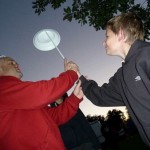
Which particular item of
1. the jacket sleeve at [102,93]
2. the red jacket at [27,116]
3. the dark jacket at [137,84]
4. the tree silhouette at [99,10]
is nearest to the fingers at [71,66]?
the jacket sleeve at [102,93]

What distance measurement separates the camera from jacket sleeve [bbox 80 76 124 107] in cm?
426

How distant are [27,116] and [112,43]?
1.53 meters

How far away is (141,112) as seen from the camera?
11.5 feet

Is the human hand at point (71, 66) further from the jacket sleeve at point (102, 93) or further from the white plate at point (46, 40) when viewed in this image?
the white plate at point (46, 40)

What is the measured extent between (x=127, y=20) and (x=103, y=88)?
1041 millimetres

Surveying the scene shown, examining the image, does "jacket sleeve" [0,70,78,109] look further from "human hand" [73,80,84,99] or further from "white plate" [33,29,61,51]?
"white plate" [33,29,61,51]

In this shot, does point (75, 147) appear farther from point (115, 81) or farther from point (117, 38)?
point (117, 38)

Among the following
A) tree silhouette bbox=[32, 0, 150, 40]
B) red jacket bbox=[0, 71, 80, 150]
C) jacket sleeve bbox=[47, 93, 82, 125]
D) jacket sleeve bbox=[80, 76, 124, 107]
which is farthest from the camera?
tree silhouette bbox=[32, 0, 150, 40]

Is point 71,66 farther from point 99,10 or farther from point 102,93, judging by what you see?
point 99,10

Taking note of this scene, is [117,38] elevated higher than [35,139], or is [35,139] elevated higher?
[117,38]

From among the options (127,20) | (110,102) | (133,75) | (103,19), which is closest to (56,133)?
(110,102)

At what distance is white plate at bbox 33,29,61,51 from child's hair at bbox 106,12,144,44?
95cm

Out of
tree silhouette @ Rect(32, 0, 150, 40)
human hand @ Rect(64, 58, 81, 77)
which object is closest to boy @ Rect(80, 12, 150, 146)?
human hand @ Rect(64, 58, 81, 77)

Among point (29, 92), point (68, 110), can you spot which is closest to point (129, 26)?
point (68, 110)
